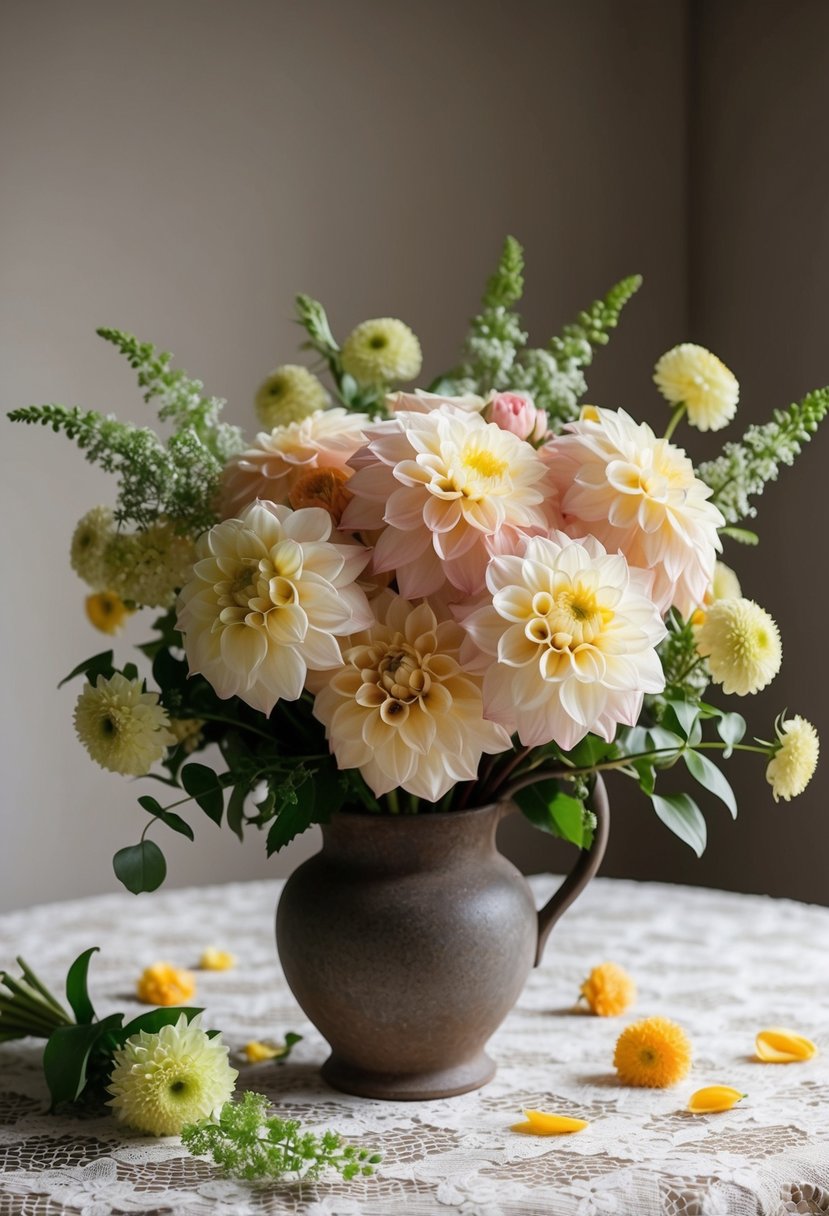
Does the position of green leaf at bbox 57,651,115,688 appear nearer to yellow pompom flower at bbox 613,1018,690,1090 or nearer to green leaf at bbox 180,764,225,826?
green leaf at bbox 180,764,225,826

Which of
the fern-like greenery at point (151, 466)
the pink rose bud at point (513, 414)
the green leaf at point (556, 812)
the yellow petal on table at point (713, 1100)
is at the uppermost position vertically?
the pink rose bud at point (513, 414)

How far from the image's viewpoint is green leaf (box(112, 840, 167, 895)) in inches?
38.1

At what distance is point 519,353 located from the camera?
118cm

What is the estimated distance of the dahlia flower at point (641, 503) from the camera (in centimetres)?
90

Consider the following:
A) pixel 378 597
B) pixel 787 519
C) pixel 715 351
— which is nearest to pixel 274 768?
pixel 378 597

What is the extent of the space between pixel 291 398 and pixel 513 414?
280 mm

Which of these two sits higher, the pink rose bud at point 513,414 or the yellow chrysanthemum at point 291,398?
the yellow chrysanthemum at point 291,398

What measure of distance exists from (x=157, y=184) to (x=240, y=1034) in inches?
70.1

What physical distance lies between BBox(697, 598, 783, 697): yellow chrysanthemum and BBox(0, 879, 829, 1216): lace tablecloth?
0.31 metres

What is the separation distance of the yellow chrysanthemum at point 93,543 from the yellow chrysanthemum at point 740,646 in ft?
1.60

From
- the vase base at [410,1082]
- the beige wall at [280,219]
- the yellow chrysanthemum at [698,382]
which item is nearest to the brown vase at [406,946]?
the vase base at [410,1082]

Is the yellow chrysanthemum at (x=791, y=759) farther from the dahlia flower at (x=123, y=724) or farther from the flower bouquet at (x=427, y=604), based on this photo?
the dahlia flower at (x=123, y=724)

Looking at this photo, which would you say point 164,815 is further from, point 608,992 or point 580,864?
point 608,992

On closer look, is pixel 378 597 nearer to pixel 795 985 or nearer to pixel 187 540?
pixel 187 540
